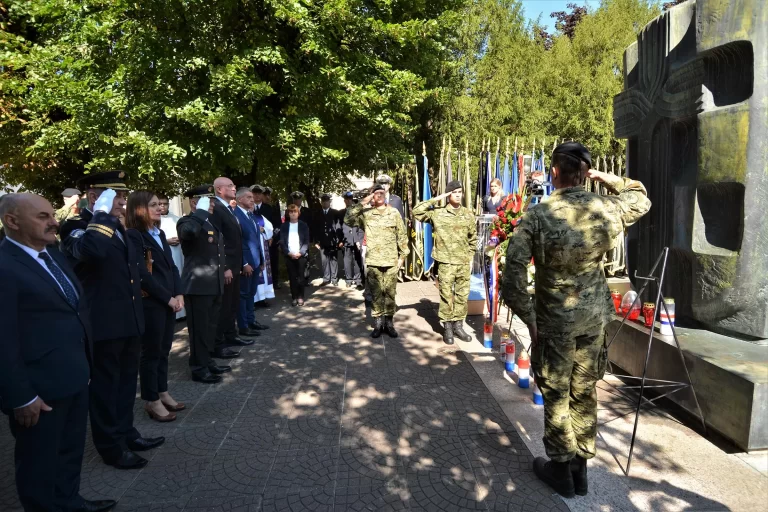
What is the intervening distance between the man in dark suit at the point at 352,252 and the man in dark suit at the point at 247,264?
313 centimetres

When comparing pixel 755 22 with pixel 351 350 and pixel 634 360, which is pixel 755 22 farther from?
pixel 351 350

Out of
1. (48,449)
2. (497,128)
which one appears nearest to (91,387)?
(48,449)

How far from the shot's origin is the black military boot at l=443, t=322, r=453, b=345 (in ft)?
Answer: 18.9

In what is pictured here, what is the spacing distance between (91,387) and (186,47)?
690 cm

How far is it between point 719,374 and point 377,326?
150 inches

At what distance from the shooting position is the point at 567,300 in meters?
2.77

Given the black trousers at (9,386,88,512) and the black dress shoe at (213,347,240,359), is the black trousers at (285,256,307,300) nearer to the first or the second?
the black dress shoe at (213,347,240,359)

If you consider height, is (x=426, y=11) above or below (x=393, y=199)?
above

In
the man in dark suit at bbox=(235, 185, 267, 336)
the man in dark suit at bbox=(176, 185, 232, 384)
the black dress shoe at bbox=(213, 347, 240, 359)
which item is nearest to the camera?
the man in dark suit at bbox=(176, 185, 232, 384)

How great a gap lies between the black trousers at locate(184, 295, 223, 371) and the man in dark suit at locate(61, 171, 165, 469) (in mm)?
1221

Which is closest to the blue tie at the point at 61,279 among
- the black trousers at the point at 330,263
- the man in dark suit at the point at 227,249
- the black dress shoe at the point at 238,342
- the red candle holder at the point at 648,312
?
the man in dark suit at the point at 227,249

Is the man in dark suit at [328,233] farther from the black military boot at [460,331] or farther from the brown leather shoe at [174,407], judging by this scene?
the brown leather shoe at [174,407]

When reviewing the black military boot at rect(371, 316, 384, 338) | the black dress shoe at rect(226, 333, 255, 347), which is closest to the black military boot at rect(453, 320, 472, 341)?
the black military boot at rect(371, 316, 384, 338)

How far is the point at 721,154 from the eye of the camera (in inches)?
149
